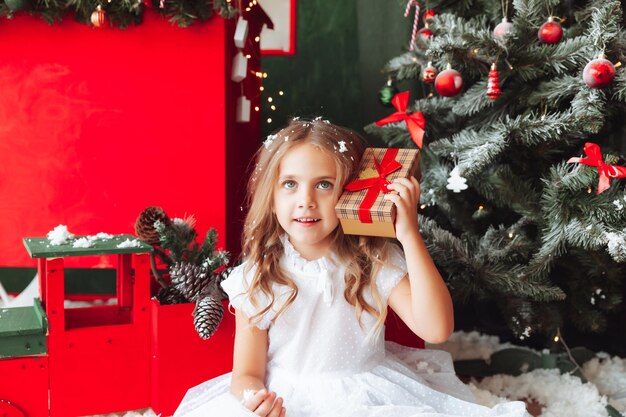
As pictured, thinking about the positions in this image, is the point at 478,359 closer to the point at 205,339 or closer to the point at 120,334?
the point at 205,339

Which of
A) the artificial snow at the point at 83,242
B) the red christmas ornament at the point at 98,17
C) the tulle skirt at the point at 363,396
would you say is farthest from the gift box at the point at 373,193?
the red christmas ornament at the point at 98,17

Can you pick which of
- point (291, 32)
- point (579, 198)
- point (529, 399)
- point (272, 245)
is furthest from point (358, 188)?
point (291, 32)

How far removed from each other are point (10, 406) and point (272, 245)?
794 mm

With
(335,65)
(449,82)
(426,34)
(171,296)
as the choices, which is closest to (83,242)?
(171,296)

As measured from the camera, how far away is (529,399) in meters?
1.94

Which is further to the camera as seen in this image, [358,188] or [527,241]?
[527,241]

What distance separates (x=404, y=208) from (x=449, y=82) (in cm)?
68

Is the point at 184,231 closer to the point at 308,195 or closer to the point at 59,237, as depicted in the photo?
the point at 59,237

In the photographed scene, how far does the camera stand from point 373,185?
1.44 meters

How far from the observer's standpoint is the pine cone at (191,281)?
69.2 inches

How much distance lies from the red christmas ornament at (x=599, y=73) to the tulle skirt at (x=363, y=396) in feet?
→ 2.81

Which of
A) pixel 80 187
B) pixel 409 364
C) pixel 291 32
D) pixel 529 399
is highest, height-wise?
pixel 291 32

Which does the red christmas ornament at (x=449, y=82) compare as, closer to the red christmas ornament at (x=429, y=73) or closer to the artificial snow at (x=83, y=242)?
the red christmas ornament at (x=429, y=73)

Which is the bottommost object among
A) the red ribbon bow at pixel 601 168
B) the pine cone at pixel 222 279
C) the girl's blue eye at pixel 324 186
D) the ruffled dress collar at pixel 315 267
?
the pine cone at pixel 222 279
